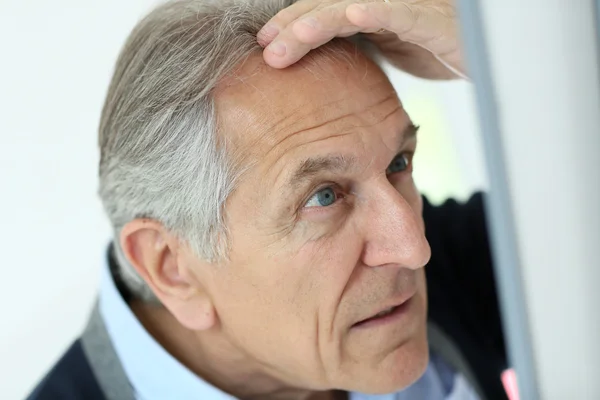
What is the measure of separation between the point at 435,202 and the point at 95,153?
85 centimetres

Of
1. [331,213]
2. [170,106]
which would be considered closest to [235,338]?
[331,213]

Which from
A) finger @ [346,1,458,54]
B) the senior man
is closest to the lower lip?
the senior man

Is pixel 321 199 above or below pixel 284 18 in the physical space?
below

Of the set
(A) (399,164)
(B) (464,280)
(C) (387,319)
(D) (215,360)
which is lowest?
(B) (464,280)

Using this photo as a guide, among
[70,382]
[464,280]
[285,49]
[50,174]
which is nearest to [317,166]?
[285,49]

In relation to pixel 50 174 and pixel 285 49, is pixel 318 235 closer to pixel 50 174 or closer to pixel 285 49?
pixel 285 49

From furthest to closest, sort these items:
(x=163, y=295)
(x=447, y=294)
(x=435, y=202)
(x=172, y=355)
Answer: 1. (x=435, y=202)
2. (x=447, y=294)
3. (x=172, y=355)
4. (x=163, y=295)

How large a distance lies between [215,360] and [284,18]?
0.59m

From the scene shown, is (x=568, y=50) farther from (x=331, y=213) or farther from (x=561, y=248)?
(x=331, y=213)

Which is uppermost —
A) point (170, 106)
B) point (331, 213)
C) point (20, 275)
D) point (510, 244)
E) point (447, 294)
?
point (510, 244)

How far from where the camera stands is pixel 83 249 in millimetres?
1924

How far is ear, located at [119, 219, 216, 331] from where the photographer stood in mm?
1180

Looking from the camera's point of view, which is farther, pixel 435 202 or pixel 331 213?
pixel 435 202

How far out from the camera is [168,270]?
1.20m
